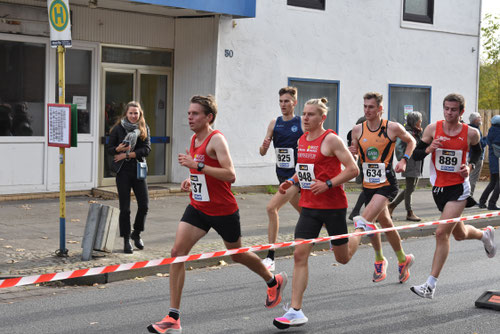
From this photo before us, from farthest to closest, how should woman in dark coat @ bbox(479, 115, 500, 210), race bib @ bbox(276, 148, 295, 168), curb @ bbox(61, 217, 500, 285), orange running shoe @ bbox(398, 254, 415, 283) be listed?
woman in dark coat @ bbox(479, 115, 500, 210) → race bib @ bbox(276, 148, 295, 168) → orange running shoe @ bbox(398, 254, 415, 283) → curb @ bbox(61, 217, 500, 285)

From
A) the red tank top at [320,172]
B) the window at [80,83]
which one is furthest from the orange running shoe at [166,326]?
the window at [80,83]

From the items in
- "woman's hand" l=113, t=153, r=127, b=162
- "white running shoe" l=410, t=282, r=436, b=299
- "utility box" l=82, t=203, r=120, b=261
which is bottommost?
"white running shoe" l=410, t=282, r=436, b=299

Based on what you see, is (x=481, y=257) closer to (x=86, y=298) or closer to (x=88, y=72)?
(x=86, y=298)

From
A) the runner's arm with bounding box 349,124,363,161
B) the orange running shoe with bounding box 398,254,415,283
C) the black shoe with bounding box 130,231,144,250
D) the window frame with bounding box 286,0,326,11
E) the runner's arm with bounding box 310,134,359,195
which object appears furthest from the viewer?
the window frame with bounding box 286,0,326,11

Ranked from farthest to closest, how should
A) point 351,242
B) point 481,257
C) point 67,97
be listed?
point 67,97
point 481,257
point 351,242

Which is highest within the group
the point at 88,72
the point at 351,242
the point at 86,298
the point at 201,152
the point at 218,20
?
the point at 218,20

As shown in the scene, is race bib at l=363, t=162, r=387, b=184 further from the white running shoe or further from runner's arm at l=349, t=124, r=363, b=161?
the white running shoe

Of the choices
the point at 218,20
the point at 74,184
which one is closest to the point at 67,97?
the point at 74,184

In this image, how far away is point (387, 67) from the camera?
1845 centimetres

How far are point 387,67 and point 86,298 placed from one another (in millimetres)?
12888

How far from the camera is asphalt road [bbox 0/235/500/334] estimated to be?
6.18 m

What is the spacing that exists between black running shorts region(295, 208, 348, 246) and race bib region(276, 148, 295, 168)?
2.35 meters

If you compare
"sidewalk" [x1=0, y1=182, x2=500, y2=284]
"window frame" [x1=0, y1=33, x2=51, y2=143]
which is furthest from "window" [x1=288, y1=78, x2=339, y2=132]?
"window frame" [x1=0, y1=33, x2=51, y2=143]

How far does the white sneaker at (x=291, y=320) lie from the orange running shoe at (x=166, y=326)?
2.53ft
